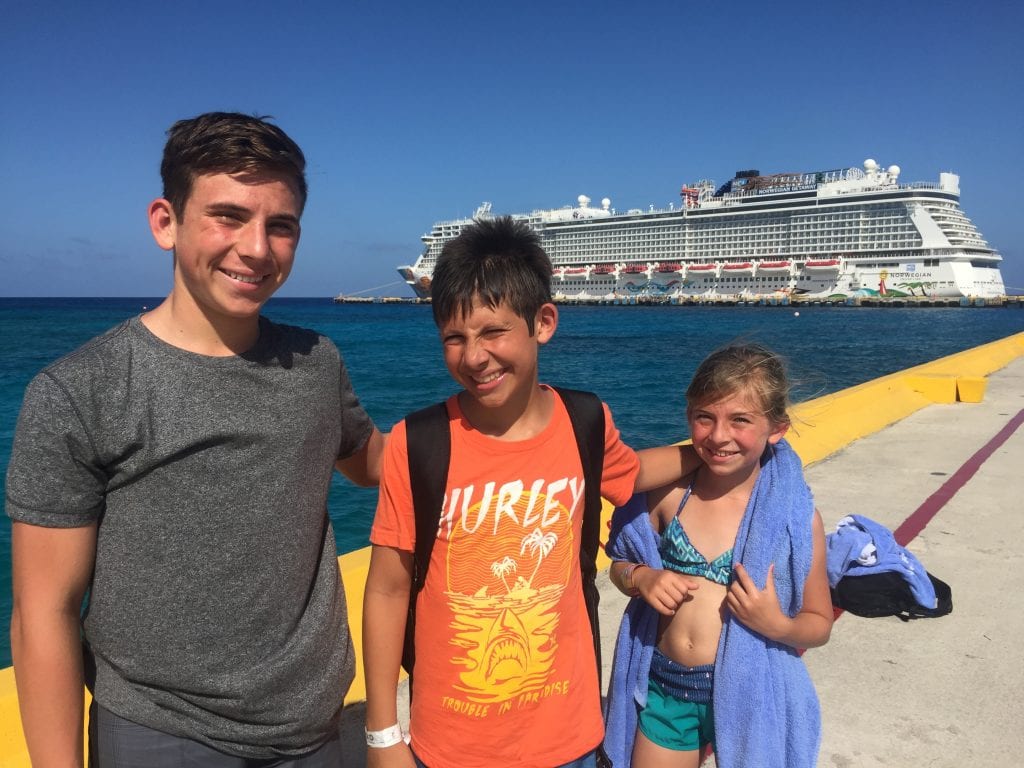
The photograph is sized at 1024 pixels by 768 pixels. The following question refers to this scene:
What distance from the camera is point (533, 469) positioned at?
1.45m

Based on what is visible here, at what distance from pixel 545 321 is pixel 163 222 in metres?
0.72

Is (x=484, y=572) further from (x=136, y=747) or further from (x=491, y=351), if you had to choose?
(x=136, y=747)

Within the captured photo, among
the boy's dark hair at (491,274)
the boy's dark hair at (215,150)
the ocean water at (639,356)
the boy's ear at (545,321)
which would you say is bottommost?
the ocean water at (639,356)

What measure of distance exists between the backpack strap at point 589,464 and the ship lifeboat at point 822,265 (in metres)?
66.8

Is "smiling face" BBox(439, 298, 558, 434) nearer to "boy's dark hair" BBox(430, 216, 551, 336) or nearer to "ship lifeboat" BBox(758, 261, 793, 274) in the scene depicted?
"boy's dark hair" BBox(430, 216, 551, 336)

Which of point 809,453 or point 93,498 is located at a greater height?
point 93,498

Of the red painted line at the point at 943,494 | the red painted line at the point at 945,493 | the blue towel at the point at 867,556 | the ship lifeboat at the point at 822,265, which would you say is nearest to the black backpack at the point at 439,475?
the blue towel at the point at 867,556

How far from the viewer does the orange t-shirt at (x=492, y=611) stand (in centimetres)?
138

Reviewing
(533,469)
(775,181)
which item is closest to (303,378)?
(533,469)

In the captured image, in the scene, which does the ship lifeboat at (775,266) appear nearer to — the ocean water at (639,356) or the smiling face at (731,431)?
the ocean water at (639,356)

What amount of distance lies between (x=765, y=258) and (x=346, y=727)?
7149 cm

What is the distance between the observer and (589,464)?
59.9 inches

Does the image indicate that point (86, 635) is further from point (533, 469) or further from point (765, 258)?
point (765, 258)

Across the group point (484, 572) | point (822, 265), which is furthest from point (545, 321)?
point (822, 265)
